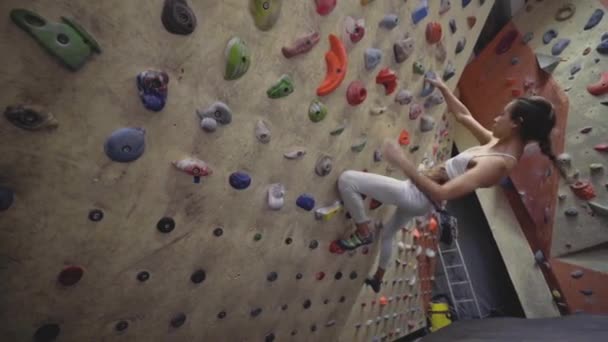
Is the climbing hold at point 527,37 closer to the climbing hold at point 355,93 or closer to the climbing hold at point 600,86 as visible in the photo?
the climbing hold at point 600,86

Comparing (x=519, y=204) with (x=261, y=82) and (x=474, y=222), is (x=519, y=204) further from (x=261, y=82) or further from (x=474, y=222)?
(x=261, y=82)

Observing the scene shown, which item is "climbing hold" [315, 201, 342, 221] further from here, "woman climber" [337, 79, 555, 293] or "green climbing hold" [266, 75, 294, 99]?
"green climbing hold" [266, 75, 294, 99]

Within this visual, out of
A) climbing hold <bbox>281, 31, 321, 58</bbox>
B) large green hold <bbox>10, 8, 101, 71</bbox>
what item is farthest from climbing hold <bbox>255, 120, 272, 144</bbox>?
large green hold <bbox>10, 8, 101, 71</bbox>

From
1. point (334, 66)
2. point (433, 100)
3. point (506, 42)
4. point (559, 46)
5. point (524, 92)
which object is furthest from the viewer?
point (506, 42)

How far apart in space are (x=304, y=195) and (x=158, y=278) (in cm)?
61

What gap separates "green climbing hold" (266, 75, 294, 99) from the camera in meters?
→ 1.00

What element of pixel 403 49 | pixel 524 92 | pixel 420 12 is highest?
pixel 524 92

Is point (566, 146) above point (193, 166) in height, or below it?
above

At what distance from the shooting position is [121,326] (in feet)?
3.07

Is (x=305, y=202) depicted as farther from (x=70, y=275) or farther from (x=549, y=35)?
(x=549, y=35)

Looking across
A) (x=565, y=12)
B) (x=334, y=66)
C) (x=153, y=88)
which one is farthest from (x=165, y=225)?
Answer: (x=565, y=12)

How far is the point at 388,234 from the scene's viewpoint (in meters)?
1.75

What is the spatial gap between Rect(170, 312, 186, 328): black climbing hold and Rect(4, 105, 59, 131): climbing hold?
28.9 inches

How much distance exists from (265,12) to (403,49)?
29.5 inches
